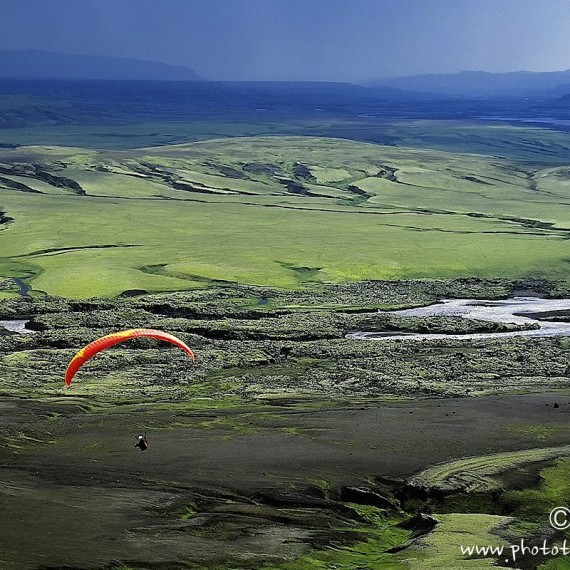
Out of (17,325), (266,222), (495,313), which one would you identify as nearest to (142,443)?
(17,325)

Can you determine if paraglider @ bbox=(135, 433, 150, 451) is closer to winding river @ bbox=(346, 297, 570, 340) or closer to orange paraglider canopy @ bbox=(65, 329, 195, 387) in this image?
orange paraglider canopy @ bbox=(65, 329, 195, 387)

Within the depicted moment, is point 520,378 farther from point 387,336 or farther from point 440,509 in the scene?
point 440,509

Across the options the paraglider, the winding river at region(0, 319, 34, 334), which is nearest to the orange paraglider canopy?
the paraglider

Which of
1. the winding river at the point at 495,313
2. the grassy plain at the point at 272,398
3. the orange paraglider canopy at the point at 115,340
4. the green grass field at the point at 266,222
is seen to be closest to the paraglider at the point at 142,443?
the grassy plain at the point at 272,398

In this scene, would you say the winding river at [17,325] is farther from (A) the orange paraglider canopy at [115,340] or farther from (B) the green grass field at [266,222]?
(A) the orange paraglider canopy at [115,340]

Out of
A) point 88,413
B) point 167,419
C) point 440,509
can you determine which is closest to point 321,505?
point 440,509

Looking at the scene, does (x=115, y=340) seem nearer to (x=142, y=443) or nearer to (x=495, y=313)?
(x=142, y=443)
